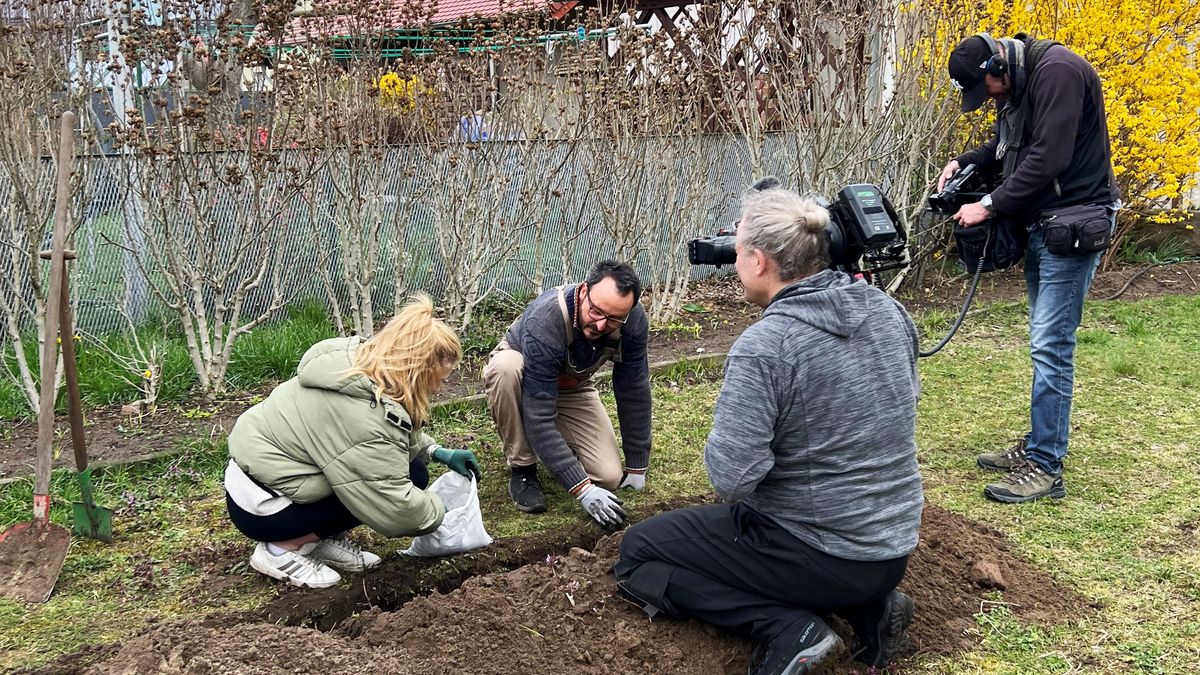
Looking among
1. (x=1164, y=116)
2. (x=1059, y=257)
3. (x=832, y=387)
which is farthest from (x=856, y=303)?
(x=1164, y=116)

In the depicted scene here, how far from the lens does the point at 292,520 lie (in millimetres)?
3363

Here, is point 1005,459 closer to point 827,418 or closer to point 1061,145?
point 1061,145

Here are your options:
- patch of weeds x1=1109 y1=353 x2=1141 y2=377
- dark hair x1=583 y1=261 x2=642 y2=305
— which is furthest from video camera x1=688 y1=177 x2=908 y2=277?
patch of weeds x1=1109 y1=353 x2=1141 y2=377

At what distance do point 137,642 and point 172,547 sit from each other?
3.37 ft

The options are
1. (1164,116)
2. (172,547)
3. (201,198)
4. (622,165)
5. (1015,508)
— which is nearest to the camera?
(172,547)

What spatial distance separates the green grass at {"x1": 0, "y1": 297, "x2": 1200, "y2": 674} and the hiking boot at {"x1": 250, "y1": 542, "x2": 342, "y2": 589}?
7cm

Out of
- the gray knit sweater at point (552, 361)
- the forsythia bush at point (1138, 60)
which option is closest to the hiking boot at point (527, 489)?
the gray knit sweater at point (552, 361)

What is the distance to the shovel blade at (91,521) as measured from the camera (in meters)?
3.73

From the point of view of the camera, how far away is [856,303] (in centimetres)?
257

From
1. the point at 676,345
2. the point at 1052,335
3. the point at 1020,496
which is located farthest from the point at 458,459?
the point at 676,345

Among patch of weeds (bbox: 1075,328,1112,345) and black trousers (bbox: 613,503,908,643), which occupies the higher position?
black trousers (bbox: 613,503,908,643)

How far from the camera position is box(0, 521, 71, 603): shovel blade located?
131 inches

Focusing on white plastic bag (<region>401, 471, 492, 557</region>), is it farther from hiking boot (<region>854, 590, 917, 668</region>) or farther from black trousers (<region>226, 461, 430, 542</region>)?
hiking boot (<region>854, 590, 917, 668</region>)

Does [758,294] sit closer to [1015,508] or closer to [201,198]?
[1015,508]
